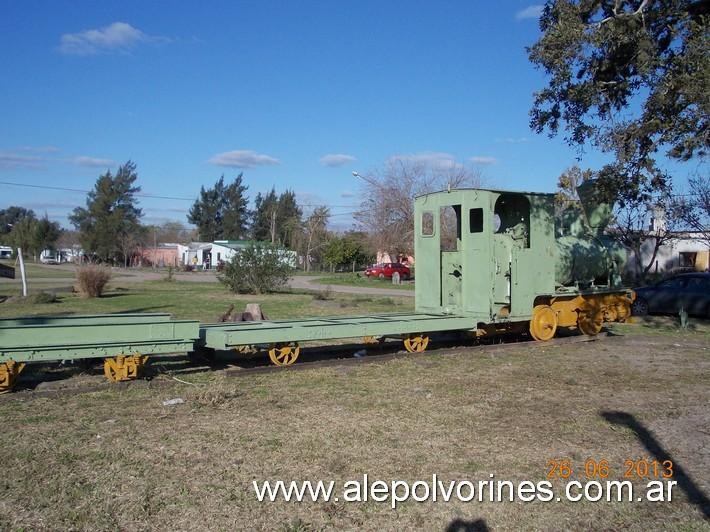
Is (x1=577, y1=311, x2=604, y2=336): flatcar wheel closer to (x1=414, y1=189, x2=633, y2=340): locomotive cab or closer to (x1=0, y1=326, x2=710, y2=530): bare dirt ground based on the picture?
(x1=414, y1=189, x2=633, y2=340): locomotive cab

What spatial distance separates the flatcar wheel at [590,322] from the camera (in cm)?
1203

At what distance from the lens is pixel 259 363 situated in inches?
361

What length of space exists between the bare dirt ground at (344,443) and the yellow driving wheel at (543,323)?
221 cm

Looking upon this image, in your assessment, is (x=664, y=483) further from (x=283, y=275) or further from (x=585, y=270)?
(x=283, y=275)

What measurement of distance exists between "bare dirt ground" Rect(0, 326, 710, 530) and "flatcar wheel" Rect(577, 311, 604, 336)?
3.21m

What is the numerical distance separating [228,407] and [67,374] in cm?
285

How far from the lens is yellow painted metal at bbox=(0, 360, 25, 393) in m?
6.66

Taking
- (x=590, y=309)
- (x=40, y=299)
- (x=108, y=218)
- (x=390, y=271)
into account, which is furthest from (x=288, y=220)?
(x=590, y=309)

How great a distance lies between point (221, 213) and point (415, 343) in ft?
274

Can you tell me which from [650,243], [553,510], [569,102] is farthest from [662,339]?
[650,243]

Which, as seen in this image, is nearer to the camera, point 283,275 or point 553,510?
point 553,510

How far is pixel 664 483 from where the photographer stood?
4684 millimetres

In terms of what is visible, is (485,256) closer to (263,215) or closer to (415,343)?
(415,343)

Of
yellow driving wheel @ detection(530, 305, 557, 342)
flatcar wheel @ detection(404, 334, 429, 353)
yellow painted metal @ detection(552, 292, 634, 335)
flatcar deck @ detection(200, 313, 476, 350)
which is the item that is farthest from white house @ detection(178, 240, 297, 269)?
flatcar deck @ detection(200, 313, 476, 350)
